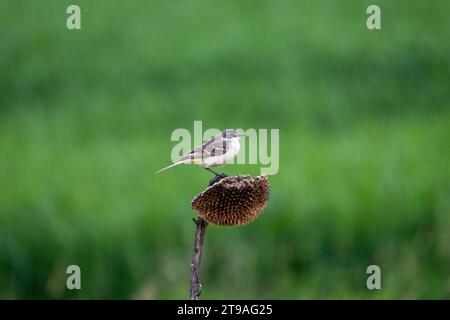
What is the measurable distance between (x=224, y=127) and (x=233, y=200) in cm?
504

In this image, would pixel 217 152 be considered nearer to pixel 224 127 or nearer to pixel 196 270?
pixel 196 270

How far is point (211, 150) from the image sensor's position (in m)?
4.64

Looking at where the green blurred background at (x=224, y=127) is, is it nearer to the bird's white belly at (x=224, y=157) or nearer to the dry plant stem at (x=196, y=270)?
the bird's white belly at (x=224, y=157)

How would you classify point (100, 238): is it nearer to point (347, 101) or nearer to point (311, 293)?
point (311, 293)

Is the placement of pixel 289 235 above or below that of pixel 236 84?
below

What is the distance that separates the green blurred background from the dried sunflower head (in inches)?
131

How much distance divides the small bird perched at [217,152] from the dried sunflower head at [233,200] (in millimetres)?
940

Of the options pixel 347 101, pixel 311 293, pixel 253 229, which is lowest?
pixel 311 293

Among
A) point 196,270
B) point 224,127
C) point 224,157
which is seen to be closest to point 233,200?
point 196,270

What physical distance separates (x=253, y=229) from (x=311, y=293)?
762 millimetres

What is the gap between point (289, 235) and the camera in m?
7.38

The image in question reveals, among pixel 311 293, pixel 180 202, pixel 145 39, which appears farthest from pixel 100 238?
pixel 145 39

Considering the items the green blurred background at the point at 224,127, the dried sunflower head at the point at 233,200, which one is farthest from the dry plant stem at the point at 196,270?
the green blurred background at the point at 224,127

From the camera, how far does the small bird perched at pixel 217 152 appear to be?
4.61 meters
